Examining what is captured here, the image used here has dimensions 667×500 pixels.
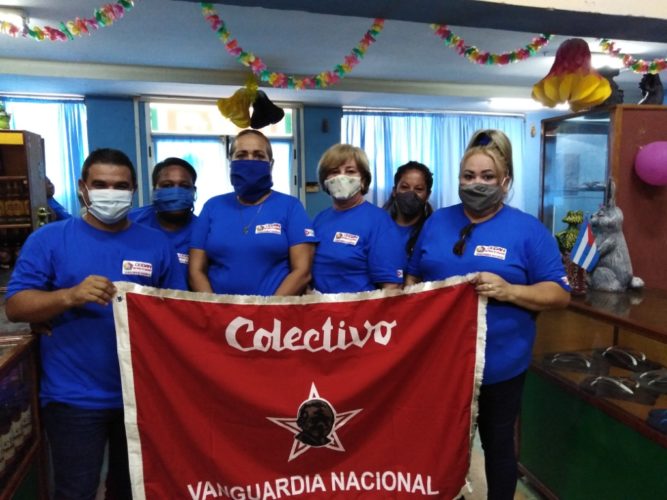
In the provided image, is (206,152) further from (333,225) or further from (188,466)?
(188,466)

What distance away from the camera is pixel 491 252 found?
1711 millimetres

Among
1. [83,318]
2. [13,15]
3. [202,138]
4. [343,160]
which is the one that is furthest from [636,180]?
[202,138]

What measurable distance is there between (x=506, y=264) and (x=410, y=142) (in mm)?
6271

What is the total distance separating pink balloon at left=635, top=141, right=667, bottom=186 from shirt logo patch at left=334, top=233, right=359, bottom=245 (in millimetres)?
1781

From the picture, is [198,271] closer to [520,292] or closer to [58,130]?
[520,292]

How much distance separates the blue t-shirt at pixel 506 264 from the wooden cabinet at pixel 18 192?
4392 mm

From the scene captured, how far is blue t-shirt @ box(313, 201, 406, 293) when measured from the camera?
208 centimetres

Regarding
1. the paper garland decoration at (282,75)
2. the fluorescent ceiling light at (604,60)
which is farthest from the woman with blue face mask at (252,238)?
the fluorescent ceiling light at (604,60)

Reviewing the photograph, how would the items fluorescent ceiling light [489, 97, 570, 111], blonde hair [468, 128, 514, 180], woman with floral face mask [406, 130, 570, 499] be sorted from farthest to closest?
fluorescent ceiling light [489, 97, 570, 111] → blonde hair [468, 128, 514, 180] → woman with floral face mask [406, 130, 570, 499]

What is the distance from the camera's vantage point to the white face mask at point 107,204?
5.09ft

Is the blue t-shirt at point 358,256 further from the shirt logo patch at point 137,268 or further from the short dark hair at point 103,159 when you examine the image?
the short dark hair at point 103,159

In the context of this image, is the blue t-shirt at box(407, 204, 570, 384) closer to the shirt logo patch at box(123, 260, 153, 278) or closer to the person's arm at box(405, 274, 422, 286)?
the person's arm at box(405, 274, 422, 286)

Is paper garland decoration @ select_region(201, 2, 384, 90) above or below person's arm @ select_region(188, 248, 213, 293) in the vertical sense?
above

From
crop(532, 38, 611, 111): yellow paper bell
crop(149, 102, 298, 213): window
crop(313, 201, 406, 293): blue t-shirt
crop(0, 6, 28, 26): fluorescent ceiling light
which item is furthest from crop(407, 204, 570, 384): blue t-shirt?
crop(149, 102, 298, 213): window
